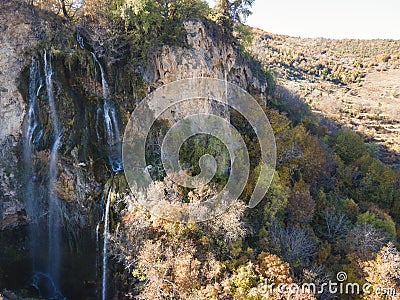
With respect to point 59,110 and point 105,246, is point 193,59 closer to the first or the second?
point 59,110

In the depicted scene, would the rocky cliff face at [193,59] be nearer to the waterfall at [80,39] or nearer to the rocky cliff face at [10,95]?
the waterfall at [80,39]

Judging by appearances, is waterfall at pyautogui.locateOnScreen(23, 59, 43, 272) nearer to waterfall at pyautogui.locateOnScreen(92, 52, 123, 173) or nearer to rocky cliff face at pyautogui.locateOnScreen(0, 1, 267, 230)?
rocky cliff face at pyautogui.locateOnScreen(0, 1, 267, 230)

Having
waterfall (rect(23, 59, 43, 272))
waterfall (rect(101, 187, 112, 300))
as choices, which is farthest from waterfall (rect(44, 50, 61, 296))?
waterfall (rect(101, 187, 112, 300))

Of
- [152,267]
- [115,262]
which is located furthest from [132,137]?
[152,267]

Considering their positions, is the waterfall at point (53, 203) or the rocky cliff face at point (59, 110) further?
the waterfall at point (53, 203)

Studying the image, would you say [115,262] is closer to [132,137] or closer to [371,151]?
[132,137]

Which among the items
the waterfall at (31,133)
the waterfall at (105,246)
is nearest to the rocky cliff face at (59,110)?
the waterfall at (31,133)
